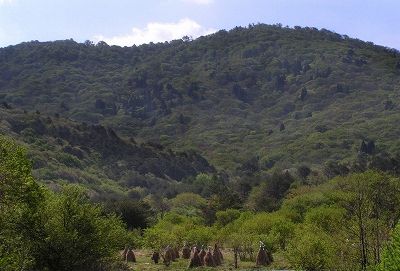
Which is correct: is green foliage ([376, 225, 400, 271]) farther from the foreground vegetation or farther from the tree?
the tree

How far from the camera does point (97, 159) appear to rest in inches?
5669

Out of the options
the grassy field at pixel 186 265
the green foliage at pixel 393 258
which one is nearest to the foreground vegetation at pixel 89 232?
the green foliage at pixel 393 258

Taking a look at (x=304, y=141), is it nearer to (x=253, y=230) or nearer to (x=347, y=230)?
(x=253, y=230)

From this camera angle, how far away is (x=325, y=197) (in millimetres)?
68188

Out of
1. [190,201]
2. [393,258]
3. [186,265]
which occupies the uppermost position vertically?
[190,201]

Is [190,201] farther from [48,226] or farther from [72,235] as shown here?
[48,226]

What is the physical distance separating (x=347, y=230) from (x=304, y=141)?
156075 mm

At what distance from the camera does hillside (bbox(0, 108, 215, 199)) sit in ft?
397

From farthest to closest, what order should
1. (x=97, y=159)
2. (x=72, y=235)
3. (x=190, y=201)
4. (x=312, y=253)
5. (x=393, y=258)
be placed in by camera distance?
1. (x=97, y=159)
2. (x=190, y=201)
3. (x=312, y=253)
4. (x=72, y=235)
5. (x=393, y=258)

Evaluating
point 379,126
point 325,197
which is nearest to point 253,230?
point 325,197

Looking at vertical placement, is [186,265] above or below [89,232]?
below

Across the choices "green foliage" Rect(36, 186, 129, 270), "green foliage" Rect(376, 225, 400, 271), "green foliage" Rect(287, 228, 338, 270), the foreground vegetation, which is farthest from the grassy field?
"green foliage" Rect(376, 225, 400, 271)

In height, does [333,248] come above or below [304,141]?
below

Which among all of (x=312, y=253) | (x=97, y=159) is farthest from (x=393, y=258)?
(x=97, y=159)
